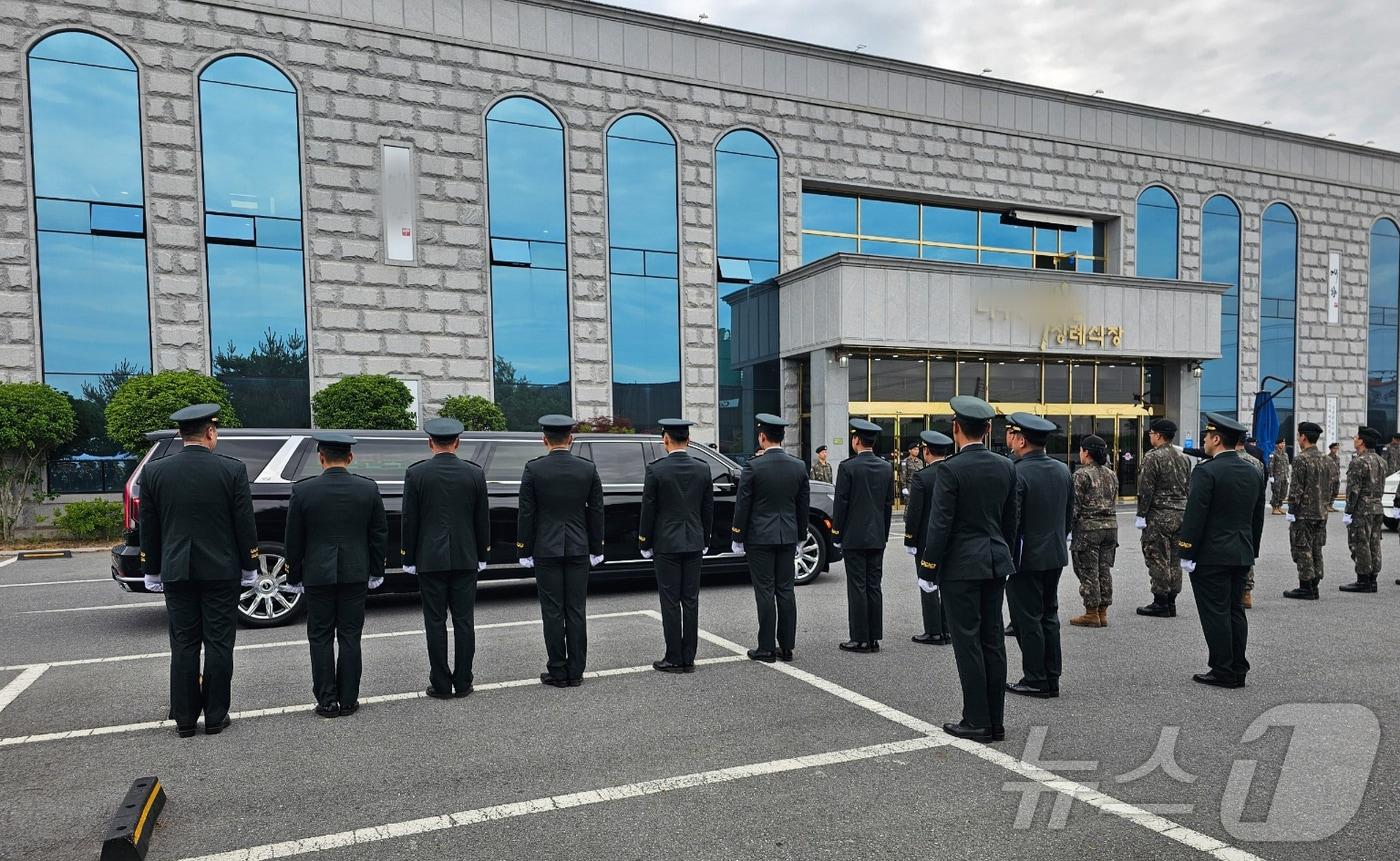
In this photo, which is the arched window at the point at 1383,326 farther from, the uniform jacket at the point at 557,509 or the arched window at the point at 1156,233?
the uniform jacket at the point at 557,509

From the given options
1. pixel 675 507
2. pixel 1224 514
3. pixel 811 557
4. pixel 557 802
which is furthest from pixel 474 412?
pixel 1224 514

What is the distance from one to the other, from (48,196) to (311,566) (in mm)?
16432

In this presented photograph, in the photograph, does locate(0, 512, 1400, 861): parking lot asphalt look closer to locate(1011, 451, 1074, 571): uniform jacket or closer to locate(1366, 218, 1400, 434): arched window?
locate(1011, 451, 1074, 571): uniform jacket

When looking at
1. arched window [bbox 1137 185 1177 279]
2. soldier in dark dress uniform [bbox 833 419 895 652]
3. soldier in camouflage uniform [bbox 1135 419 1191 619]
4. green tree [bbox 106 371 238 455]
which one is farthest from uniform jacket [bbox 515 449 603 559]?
arched window [bbox 1137 185 1177 279]

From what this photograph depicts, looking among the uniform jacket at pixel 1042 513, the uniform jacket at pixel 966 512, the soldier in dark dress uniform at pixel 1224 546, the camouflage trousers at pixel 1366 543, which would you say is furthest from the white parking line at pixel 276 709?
the camouflage trousers at pixel 1366 543

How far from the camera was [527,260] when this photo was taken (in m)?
20.0

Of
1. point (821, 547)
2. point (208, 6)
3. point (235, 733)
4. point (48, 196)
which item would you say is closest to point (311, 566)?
point (235, 733)

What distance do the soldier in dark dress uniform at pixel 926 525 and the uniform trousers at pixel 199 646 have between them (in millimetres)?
4625

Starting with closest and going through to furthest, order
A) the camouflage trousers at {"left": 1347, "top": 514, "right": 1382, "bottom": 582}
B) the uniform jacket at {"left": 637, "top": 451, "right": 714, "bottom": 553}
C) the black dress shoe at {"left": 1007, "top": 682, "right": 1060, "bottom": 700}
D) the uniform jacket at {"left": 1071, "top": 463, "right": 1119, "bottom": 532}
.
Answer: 1. the black dress shoe at {"left": 1007, "top": 682, "right": 1060, "bottom": 700}
2. the uniform jacket at {"left": 637, "top": 451, "right": 714, "bottom": 553}
3. the uniform jacket at {"left": 1071, "top": 463, "right": 1119, "bottom": 532}
4. the camouflage trousers at {"left": 1347, "top": 514, "right": 1382, "bottom": 582}

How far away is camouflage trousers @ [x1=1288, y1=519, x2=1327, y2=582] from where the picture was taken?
9.23 metres

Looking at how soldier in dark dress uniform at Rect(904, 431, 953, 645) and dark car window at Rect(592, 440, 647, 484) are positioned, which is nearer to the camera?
soldier in dark dress uniform at Rect(904, 431, 953, 645)

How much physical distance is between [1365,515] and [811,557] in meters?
6.77

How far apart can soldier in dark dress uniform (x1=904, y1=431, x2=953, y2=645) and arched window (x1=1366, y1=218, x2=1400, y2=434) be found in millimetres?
32296

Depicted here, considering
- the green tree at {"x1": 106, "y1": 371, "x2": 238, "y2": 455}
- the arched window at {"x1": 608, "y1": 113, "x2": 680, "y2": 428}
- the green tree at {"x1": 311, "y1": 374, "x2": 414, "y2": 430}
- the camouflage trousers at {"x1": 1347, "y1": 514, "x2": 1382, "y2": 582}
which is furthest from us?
the arched window at {"x1": 608, "y1": 113, "x2": 680, "y2": 428}
